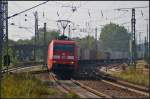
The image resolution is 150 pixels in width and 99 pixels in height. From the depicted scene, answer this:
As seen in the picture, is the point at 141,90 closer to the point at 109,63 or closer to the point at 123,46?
the point at 109,63

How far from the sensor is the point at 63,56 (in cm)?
3803

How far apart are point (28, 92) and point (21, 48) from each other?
75664 millimetres

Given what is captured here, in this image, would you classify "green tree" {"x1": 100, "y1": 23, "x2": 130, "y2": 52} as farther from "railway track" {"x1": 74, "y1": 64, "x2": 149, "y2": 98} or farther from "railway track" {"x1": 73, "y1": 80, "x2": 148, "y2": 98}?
"railway track" {"x1": 73, "y1": 80, "x2": 148, "y2": 98}

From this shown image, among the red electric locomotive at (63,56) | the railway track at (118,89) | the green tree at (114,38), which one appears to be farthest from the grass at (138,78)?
the green tree at (114,38)

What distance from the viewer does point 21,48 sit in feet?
319

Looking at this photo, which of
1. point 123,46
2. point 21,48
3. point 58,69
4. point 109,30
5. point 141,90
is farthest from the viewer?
point 109,30

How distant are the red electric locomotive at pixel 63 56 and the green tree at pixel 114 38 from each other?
457ft

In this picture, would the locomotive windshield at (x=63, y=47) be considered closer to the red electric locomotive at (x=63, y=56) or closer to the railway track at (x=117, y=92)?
the red electric locomotive at (x=63, y=56)

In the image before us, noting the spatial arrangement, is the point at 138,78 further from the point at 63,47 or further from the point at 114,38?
the point at 114,38

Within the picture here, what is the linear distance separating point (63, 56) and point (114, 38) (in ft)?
490

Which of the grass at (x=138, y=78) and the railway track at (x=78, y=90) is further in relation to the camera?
the grass at (x=138, y=78)

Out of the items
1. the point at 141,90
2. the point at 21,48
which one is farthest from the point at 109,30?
the point at 141,90

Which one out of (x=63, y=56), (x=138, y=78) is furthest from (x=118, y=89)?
(x=63, y=56)

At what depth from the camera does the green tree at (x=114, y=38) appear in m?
181
